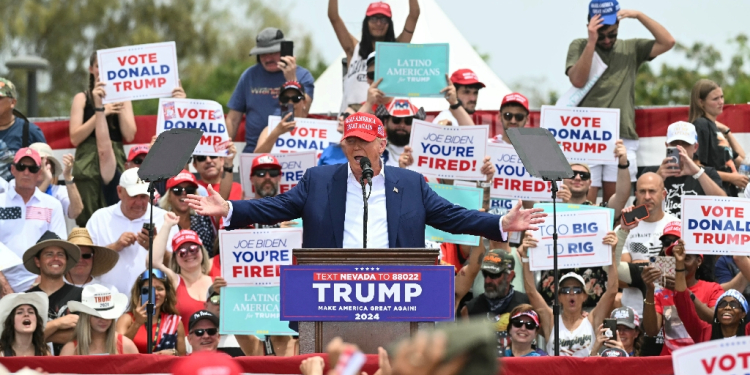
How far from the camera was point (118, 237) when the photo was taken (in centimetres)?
1130

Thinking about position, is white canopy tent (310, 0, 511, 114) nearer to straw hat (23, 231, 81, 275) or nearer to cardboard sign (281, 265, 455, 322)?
straw hat (23, 231, 81, 275)

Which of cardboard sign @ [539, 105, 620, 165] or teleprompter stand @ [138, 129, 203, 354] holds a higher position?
cardboard sign @ [539, 105, 620, 165]

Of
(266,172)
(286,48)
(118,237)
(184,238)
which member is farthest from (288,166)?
(118,237)

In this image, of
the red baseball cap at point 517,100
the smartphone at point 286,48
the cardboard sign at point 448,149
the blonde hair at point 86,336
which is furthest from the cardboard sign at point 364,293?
the smartphone at point 286,48

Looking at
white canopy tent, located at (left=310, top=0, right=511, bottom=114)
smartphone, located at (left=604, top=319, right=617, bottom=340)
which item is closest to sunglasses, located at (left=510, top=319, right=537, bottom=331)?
smartphone, located at (left=604, top=319, right=617, bottom=340)

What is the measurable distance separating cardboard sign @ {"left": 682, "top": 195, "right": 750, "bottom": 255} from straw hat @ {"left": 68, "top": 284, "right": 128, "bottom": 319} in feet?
15.1

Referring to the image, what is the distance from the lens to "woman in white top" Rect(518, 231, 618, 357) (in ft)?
33.2

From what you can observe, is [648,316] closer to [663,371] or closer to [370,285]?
[663,371]

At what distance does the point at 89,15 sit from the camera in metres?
39.2

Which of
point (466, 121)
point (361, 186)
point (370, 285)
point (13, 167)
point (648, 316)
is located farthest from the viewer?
point (466, 121)

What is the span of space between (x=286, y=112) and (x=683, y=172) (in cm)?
400

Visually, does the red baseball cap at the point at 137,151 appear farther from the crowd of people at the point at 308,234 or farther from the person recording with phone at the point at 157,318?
the person recording with phone at the point at 157,318

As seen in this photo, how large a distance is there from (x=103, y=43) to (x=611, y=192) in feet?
94.4

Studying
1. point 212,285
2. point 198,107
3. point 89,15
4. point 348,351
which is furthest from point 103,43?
point 348,351
